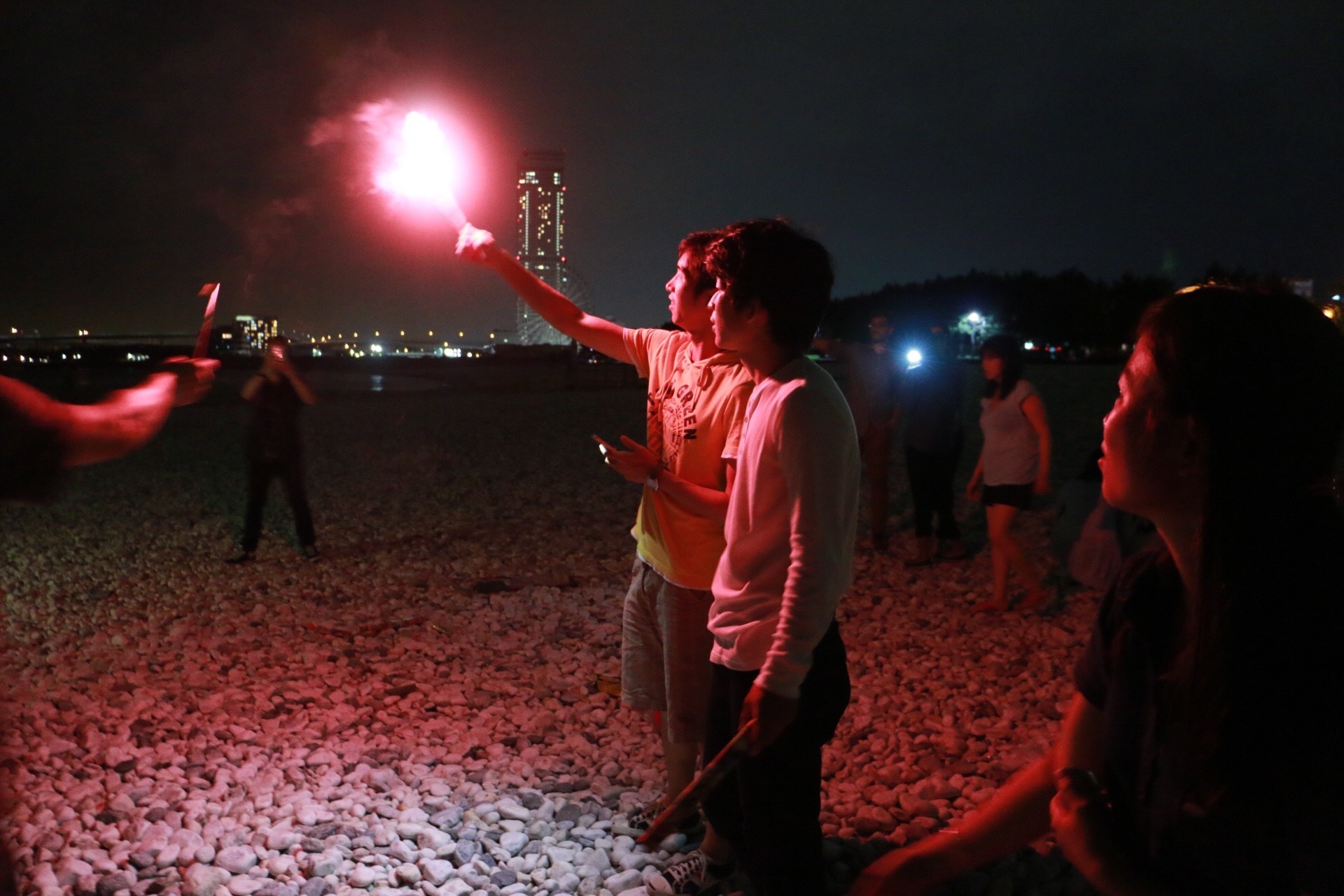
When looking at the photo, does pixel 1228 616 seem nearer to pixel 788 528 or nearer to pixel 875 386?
pixel 788 528

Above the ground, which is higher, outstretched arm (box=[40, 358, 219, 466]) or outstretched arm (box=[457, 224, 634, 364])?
outstretched arm (box=[457, 224, 634, 364])

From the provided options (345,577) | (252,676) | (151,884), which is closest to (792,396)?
(151,884)

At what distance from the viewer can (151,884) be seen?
309cm

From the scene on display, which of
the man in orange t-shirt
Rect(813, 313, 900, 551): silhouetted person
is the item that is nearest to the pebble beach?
the man in orange t-shirt

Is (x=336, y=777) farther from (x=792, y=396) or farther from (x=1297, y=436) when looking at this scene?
(x=1297, y=436)

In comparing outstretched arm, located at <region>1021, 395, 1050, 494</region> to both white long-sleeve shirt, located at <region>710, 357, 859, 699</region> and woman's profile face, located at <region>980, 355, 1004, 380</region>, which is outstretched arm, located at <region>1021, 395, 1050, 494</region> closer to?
woman's profile face, located at <region>980, 355, 1004, 380</region>

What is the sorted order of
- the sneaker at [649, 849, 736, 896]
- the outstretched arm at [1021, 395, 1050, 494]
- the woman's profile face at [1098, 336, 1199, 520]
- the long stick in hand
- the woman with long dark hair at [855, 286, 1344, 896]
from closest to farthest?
the woman with long dark hair at [855, 286, 1344, 896] → the woman's profile face at [1098, 336, 1199, 520] → the long stick in hand → the sneaker at [649, 849, 736, 896] → the outstretched arm at [1021, 395, 1050, 494]

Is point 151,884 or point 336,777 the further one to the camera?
point 336,777

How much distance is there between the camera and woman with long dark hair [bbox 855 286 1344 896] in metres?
1.11

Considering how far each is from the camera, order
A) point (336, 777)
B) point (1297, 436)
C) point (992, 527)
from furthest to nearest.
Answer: point (992, 527), point (336, 777), point (1297, 436)

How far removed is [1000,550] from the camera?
617 centimetres

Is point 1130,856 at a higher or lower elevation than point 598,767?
higher

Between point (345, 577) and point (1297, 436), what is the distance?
7.31 m

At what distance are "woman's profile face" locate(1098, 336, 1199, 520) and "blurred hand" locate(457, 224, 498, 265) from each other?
263 cm
